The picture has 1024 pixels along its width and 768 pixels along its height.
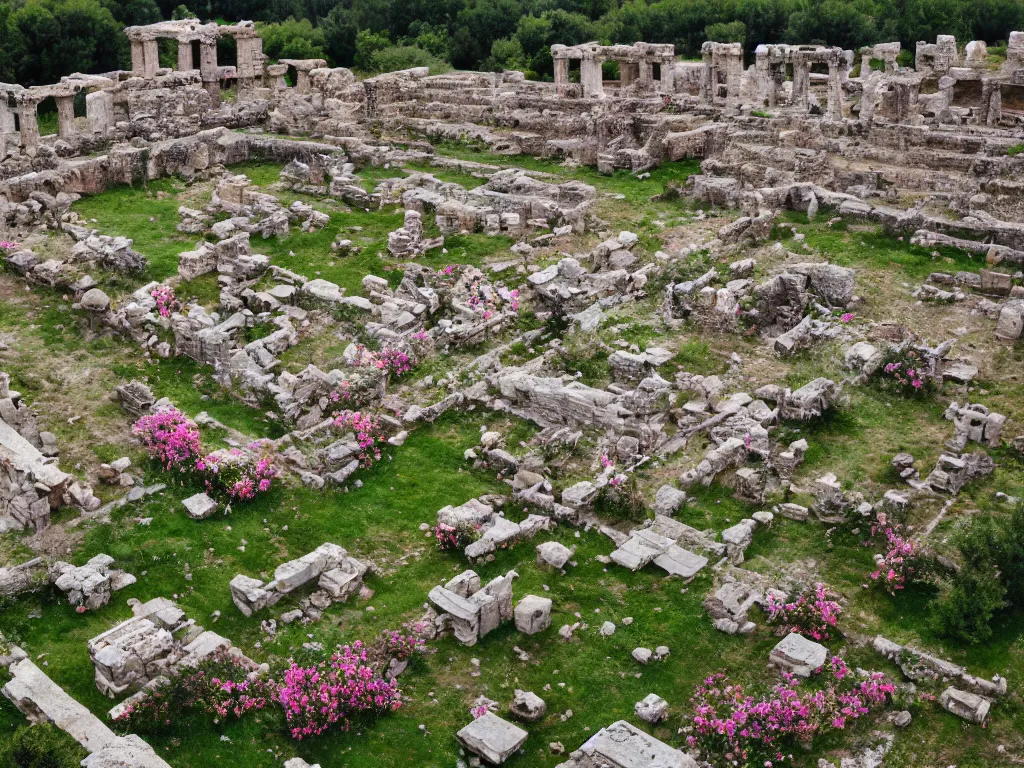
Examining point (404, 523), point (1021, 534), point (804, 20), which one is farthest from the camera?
point (804, 20)

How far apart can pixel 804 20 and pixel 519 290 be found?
100ft

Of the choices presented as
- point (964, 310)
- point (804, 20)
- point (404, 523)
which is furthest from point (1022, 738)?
point (804, 20)

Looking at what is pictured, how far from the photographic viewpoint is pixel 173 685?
1243 cm

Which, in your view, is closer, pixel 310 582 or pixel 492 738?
pixel 492 738

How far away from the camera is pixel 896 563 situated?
14.3 m

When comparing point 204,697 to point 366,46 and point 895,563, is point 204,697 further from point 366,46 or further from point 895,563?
point 366,46

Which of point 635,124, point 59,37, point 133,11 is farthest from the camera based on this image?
point 133,11

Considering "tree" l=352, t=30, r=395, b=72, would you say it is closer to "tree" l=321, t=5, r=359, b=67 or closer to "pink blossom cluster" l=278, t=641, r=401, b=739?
"tree" l=321, t=5, r=359, b=67

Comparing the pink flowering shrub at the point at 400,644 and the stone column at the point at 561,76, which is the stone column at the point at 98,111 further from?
the pink flowering shrub at the point at 400,644

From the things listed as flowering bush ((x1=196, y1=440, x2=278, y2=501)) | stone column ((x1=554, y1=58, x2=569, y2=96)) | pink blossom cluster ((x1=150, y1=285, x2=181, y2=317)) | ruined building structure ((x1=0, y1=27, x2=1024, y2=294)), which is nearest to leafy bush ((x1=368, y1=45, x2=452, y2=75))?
ruined building structure ((x1=0, y1=27, x2=1024, y2=294))

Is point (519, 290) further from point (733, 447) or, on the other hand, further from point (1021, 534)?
point (1021, 534)

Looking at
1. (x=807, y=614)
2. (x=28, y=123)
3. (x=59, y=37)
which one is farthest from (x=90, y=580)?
(x=59, y=37)

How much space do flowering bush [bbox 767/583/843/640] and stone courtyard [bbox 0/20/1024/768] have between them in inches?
3.7

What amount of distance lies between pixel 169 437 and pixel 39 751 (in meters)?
6.52
